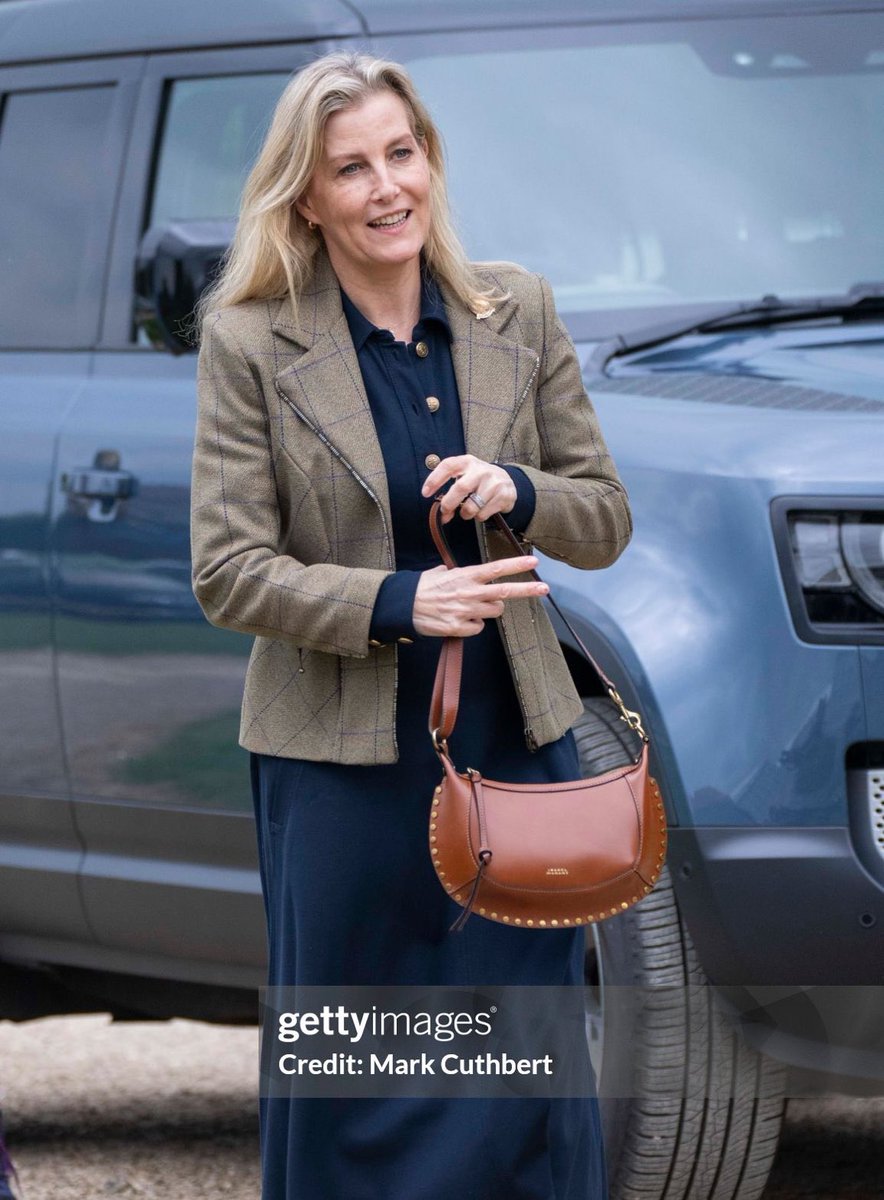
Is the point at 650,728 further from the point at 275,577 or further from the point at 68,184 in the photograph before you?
the point at 68,184

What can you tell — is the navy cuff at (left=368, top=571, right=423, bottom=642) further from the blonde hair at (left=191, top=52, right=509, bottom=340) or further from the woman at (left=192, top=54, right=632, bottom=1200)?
the blonde hair at (left=191, top=52, right=509, bottom=340)

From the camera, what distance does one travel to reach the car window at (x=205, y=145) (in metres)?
4.11

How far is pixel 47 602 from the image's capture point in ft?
12.6

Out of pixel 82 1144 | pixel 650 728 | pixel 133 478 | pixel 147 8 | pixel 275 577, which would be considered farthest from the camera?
pixel 82 1144

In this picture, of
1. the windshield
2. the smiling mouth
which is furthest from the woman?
the windshield

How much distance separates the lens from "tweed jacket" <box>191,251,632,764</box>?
259cm

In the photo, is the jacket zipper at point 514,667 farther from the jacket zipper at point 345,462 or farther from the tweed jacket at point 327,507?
the jacket zipper at point 345,462

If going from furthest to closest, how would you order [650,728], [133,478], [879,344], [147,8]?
[147,8], [133,478], [879,344], [650,728]

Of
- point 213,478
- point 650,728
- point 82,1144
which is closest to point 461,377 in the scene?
point 213,478

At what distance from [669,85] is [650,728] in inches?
57.4

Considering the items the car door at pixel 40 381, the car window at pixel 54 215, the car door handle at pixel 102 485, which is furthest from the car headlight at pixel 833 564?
the car window at pixel 54 215

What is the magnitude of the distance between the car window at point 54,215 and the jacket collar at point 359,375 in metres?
1.49

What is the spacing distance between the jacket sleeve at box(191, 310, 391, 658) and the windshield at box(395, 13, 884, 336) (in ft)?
3.92

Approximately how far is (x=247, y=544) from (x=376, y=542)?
0.17 m
